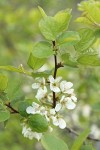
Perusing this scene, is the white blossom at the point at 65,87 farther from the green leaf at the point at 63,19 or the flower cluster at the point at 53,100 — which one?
the green leaf at the point at 63,19

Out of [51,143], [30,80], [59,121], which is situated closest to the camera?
[51,143]

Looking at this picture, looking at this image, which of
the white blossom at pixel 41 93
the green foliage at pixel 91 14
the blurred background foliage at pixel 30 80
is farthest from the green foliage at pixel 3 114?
the blurred background foliage at pixel 30 80

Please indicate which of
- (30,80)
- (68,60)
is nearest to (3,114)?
(68,60)

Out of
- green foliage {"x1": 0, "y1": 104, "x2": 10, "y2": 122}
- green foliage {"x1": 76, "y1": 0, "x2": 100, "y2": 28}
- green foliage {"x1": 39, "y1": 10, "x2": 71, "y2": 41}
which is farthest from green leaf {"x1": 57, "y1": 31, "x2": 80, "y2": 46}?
green foliage {"x1": 0, "y1": 104, "x2": 10, "y2": 122}

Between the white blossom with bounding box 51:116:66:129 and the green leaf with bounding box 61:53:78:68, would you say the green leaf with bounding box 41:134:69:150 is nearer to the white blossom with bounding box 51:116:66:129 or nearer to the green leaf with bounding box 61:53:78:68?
the white blossom with bounding box 51:116:66:129

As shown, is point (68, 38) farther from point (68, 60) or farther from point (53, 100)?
point (53, 100)
